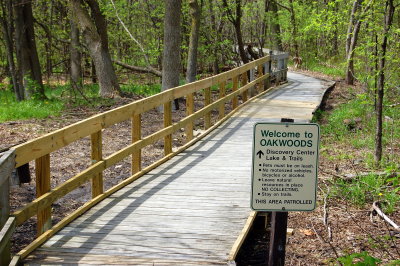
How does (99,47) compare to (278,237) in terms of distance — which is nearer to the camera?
(278,237)

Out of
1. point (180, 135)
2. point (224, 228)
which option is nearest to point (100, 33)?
point (180, 135)

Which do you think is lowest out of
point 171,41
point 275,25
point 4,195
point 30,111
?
point 30,111

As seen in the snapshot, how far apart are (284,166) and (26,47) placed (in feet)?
50.6

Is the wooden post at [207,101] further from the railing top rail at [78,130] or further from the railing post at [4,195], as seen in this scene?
the railing post at [4,195]

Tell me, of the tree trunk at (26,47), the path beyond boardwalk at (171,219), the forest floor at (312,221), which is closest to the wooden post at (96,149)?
the path beyond boardwalk at (171,219)

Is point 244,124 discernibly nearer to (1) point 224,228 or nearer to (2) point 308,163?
(1) point 224,228

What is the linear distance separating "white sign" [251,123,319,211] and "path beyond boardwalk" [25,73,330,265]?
129cm

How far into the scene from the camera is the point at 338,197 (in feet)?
24.8

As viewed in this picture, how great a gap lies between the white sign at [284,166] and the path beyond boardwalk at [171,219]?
1.29 metres

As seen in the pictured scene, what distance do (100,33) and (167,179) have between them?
29.1 feet

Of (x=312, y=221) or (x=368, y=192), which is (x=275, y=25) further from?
(x=312, y=221)

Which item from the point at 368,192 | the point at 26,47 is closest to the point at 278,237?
the point at 368,192

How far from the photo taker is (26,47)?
17.3 m

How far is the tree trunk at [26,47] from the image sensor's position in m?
16.8
